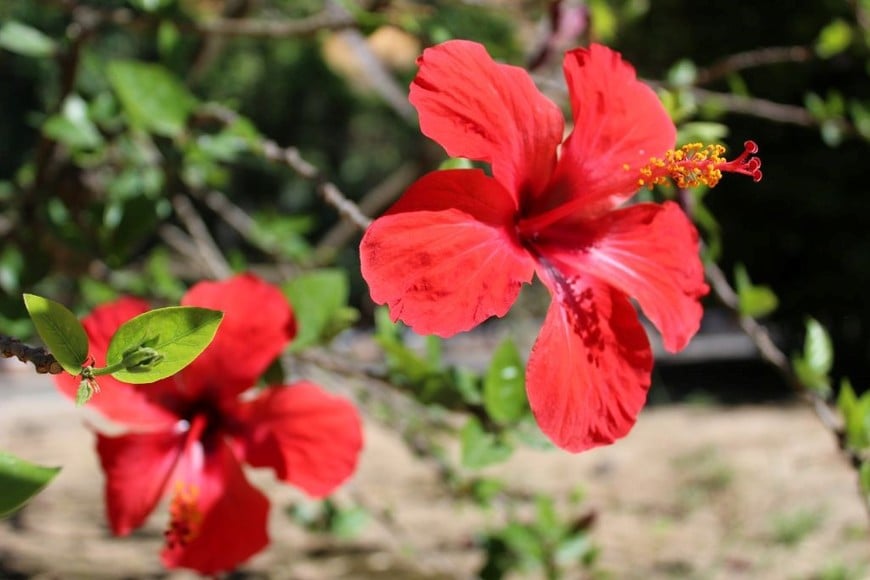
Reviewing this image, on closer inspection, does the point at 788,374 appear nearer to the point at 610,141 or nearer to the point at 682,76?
the point at 610,141

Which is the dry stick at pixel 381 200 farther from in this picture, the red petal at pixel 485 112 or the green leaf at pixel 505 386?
the red petal at pixel 485 112

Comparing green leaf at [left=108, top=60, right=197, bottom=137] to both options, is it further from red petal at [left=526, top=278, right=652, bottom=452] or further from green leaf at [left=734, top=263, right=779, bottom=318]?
green leaf at [left=734, top=263, right=779, bottom=318]

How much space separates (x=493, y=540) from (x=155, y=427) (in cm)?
60

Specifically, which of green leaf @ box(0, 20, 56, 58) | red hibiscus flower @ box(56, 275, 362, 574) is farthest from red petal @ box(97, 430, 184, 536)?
green leaf @ box(0, 20, 56, 58)

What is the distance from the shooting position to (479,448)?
954mm

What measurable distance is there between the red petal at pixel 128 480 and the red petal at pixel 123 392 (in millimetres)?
23

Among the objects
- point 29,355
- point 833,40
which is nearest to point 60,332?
point 29,355

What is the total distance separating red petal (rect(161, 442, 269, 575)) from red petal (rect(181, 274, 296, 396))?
105mm

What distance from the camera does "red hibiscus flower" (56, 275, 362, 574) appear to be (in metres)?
0.91

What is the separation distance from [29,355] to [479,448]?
0.53m

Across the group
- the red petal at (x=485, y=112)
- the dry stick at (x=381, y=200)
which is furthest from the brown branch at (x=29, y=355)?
the dry stick at (x=381, y=200)

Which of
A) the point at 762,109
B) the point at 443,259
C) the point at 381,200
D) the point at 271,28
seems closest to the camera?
the point at 443,259

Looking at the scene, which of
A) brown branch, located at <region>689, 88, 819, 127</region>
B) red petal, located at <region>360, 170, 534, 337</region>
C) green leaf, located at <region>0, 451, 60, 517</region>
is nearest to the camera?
green leaf, located at <region>0, 451, 60, 517</region>

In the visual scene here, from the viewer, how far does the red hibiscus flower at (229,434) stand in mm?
911
